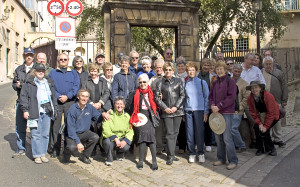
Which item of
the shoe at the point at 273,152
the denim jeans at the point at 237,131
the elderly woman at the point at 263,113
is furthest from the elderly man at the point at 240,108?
the shoe at the point at 273,152

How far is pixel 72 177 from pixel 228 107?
286 centimetres

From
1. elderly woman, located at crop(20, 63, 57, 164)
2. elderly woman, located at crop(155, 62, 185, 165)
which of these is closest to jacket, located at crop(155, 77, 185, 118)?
elderly woman, located at crop(155, 62, 185, 165)

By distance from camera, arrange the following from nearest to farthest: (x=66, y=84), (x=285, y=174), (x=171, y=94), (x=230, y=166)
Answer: (x=285, y=174)
(x=230, y=166)
(x=171, y=94)
(x=66, y=84)

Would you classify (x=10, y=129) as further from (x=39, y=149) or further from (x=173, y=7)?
(x=173, y=7)

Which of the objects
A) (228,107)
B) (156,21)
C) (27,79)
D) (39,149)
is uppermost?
(156,21)

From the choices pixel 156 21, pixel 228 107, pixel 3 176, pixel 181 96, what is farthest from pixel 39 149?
pixel 156 21

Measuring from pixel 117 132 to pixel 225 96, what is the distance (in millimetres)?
2069

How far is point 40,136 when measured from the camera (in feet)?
19.3

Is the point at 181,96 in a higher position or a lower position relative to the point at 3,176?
higher

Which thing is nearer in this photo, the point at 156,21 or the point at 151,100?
the point at 151,100

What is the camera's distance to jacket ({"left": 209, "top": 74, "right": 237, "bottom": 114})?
555 cm

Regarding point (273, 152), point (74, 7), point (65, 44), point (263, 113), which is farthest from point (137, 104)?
point (74, 7)

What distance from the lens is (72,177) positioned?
509 cm

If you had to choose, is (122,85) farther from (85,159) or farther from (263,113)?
(263,113)
